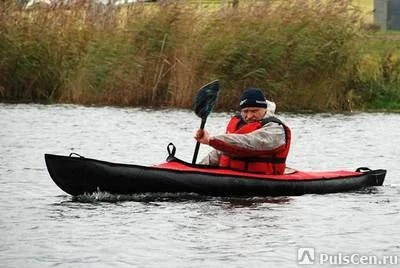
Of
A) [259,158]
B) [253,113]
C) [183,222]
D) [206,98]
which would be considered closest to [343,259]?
[183,222]

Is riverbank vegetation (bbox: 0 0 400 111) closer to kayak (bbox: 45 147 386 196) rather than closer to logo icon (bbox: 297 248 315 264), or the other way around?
kayak (bbox: 45 147 386 196)

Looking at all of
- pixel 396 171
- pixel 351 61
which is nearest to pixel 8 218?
pixel 396 171

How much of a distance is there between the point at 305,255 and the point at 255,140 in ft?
10.2

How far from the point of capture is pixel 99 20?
26.5 metres

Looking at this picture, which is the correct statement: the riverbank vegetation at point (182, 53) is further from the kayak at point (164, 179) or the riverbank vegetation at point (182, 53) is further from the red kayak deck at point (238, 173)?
the kayak at point (164, 179)

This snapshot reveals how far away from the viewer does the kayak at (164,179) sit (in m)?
13.6

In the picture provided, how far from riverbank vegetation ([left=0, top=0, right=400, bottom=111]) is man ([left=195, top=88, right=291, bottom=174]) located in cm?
1078

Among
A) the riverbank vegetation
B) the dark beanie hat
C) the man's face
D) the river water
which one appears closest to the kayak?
the river water

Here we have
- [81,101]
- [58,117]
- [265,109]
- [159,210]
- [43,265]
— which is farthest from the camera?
[81,101]

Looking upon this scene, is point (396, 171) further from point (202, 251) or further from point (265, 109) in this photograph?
point (202, 251)

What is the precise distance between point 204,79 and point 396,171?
8.00 m

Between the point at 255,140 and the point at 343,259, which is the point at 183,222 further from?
the point at 343,259

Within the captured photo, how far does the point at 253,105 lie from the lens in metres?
14.4

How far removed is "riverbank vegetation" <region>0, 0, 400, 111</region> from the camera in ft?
83.6
